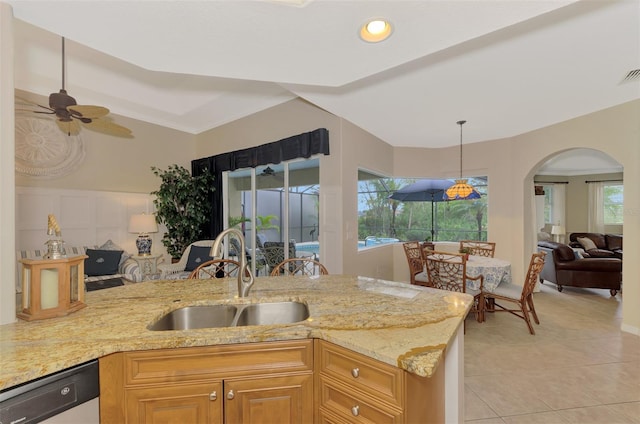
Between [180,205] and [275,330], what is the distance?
4634mm

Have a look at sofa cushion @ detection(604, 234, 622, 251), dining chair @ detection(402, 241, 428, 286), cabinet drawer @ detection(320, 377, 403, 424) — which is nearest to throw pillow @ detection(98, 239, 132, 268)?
dining chair @ detection(402, 241, 428, 286)

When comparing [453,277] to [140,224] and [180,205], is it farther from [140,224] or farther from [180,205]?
[180,205]

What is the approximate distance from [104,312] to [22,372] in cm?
54

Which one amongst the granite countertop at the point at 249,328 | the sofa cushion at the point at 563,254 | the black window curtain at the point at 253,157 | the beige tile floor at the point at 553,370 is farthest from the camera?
the sofa cushion at the point at 563,254

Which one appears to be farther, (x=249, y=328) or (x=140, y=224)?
(x=140, y=224)

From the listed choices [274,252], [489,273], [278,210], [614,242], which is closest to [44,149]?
[278,210]

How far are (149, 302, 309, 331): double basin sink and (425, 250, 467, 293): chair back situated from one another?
2.32m

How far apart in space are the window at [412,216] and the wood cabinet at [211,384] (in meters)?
3.48

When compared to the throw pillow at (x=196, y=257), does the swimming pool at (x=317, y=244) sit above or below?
above

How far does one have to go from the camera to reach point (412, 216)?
5.89 m

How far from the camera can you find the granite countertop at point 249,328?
97 cm

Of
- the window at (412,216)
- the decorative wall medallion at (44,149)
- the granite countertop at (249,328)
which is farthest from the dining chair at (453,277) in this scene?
the decorative wall medallion at (44,149)

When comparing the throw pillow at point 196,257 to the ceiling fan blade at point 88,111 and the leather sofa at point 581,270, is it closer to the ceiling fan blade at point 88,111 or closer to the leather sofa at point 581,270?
the ceiling fan blade at point 88,111

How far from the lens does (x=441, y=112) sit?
3715 mm
